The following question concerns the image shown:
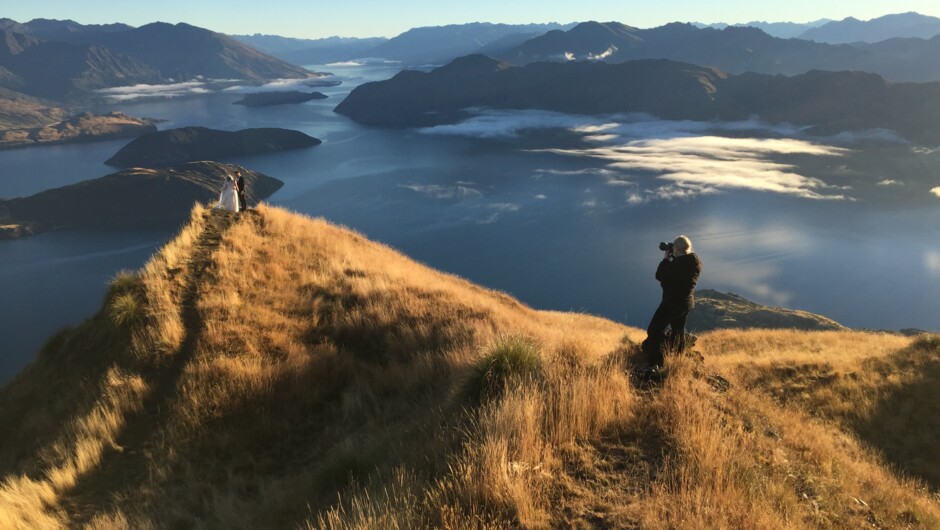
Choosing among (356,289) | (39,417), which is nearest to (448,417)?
(356,289)

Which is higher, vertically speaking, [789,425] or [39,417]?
[789,425]

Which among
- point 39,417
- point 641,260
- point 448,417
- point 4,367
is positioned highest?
point 448,417

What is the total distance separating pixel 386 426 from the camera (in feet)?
23.7

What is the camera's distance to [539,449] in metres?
4.84

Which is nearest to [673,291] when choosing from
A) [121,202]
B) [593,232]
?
[593,232]

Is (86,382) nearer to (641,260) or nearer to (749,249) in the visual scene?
(641,260)

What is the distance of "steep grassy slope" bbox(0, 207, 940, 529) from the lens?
451 cm

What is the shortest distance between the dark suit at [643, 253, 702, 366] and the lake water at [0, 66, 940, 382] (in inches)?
2345

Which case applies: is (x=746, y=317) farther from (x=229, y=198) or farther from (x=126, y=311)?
(x=126, y=311)

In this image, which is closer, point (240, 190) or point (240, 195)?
point (240, 195)

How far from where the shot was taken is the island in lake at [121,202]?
391 feet

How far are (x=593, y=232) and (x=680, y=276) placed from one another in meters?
107

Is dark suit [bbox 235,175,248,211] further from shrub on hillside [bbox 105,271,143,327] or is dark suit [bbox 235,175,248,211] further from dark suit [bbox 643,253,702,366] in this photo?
dark suit [bbox 643,253,702,366]

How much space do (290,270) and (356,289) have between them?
253 cm
